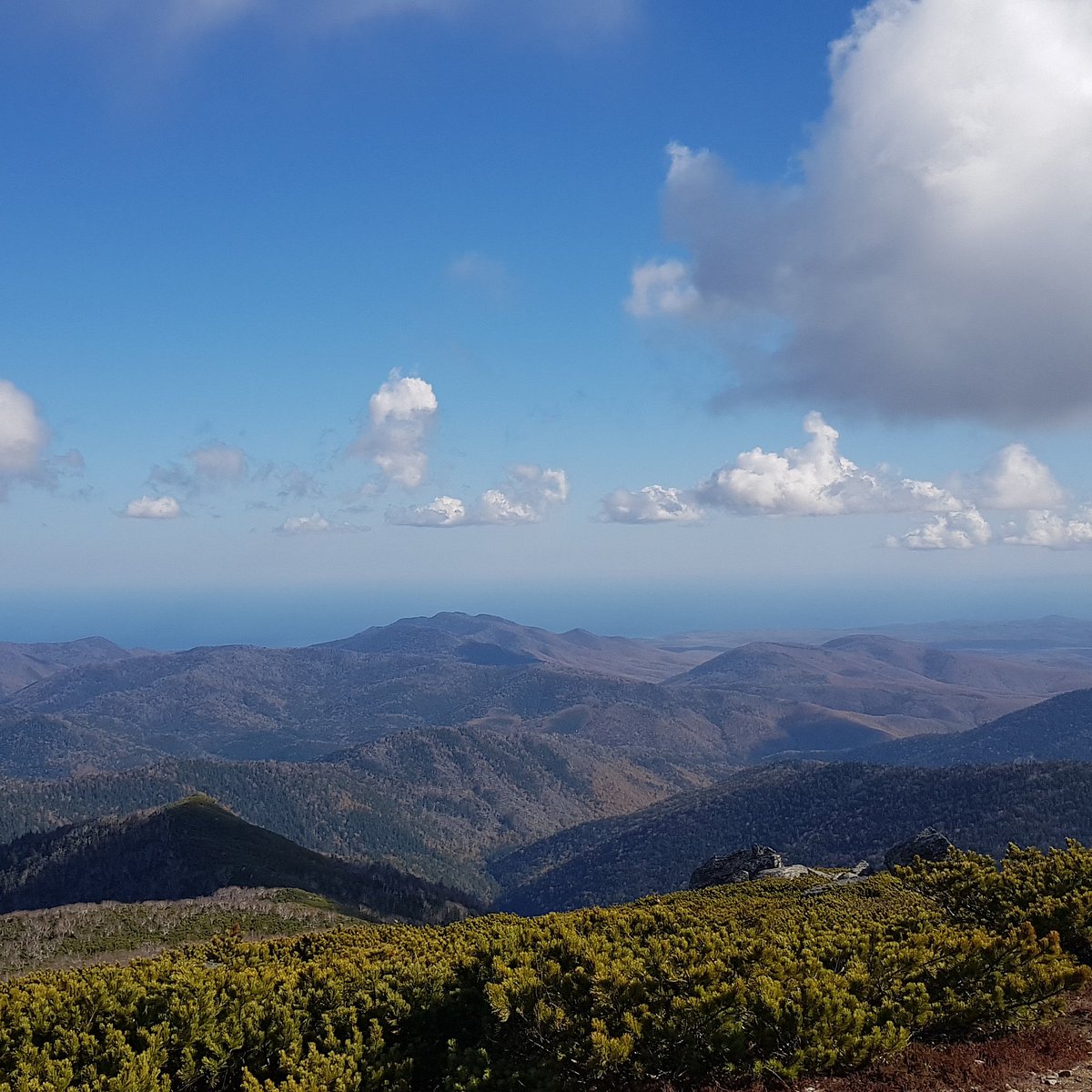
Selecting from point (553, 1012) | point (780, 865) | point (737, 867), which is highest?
point (553, 1012)

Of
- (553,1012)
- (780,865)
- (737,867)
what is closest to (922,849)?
(780,865)

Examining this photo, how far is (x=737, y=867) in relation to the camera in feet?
281

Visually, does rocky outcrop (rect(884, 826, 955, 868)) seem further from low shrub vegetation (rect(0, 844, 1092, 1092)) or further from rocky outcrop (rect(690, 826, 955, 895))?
low shrub vegetation (rect(0, 844, 1092, 1092))

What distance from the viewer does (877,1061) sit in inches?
706

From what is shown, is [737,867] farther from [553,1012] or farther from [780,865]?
[553,1012]

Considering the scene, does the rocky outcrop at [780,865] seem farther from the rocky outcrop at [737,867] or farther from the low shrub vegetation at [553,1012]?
the low shrub vegetation at [553,1012]

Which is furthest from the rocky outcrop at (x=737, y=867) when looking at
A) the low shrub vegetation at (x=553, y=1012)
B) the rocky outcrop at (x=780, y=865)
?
the low shrub vegetation at (x=553, y=1012)

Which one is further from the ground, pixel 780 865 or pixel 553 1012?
pixel 553 1012

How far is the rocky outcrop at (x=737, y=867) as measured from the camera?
3216 inches

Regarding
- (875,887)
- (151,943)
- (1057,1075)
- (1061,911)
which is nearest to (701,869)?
(875,887)

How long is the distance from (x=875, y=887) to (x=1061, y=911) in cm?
2202

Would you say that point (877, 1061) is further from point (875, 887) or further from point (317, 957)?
point (875, 887)

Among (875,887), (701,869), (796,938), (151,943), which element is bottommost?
(151,943)

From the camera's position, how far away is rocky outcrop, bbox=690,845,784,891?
81.7m
